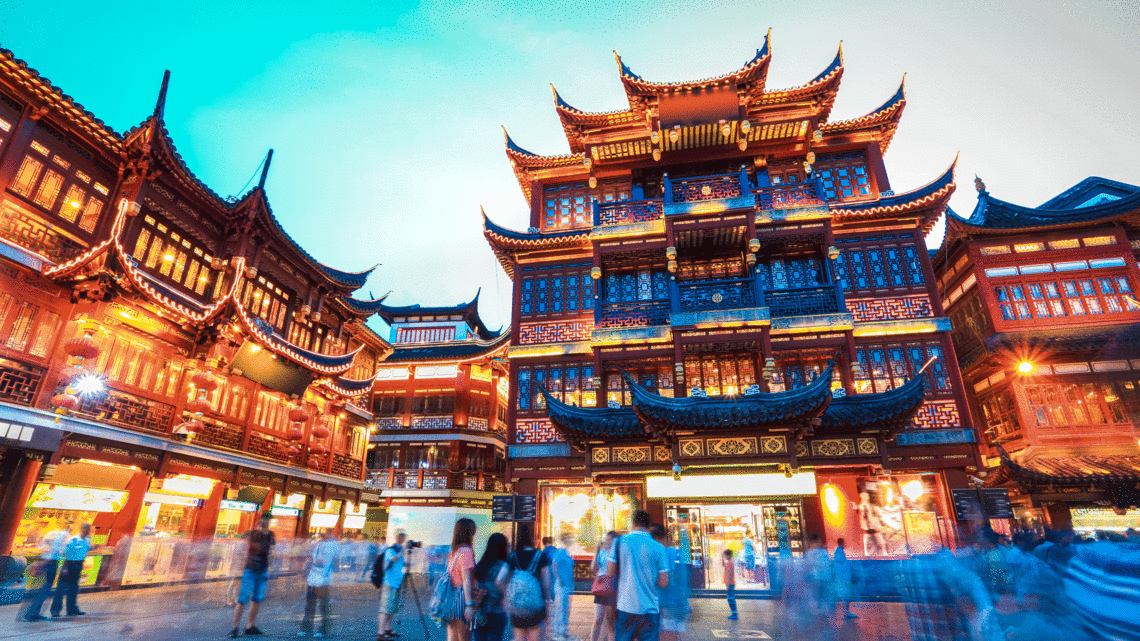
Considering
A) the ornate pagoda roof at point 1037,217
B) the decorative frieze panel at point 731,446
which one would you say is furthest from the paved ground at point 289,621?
the ornate pagoda roof at point 1037,217

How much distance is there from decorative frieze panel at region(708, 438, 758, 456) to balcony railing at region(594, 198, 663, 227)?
23.7 ft

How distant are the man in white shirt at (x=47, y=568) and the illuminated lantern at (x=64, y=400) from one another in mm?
3941

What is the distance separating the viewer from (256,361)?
1838 centimetres

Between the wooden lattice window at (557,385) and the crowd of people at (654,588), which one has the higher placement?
the wooden lattice window at (557,385)

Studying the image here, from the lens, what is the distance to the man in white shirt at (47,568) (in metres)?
8.77

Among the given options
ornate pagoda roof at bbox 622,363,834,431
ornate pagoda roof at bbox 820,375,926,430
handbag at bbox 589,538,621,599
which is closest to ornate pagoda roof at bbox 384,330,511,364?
ornate pagoda roof at bbox 622,363,834,431

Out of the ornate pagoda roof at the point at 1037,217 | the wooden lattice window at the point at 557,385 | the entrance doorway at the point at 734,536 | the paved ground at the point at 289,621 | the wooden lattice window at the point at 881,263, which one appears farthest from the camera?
the ornate pagoda roof at the point at 1037,217

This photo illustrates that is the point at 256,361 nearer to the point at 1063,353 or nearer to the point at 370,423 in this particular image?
the point at 370,423

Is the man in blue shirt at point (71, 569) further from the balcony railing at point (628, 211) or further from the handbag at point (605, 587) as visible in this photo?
the balcony railing at point (628, 211)

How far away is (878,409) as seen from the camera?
13.0m

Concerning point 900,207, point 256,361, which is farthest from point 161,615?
point 900,207

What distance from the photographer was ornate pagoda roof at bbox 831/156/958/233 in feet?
51.0

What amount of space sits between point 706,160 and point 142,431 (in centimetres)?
1833

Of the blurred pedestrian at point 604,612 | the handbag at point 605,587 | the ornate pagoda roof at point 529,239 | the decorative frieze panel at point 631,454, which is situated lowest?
the blurred pedestrian at point 604,612
